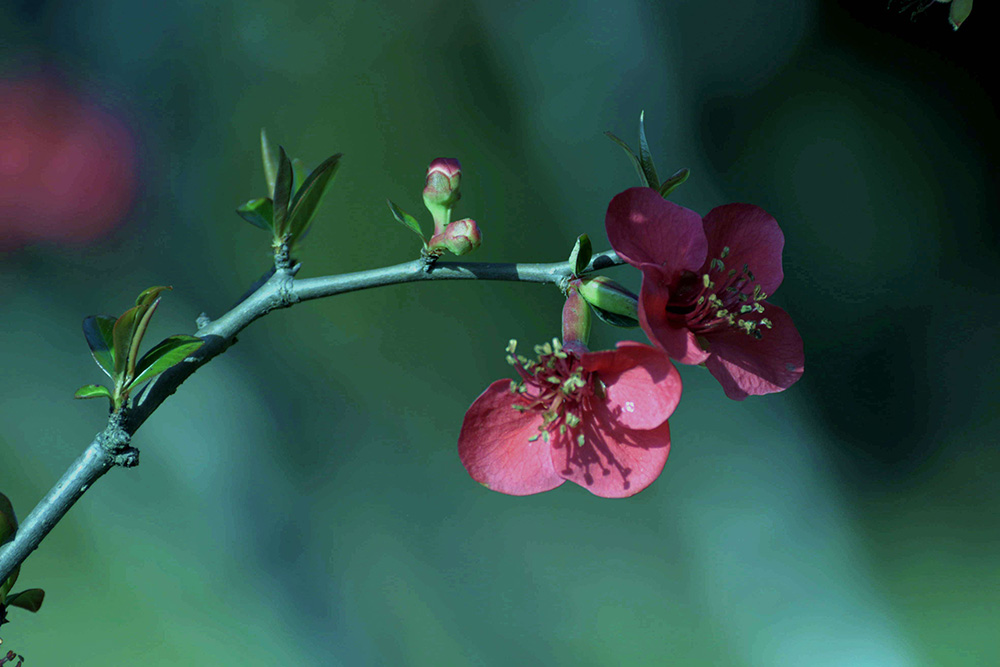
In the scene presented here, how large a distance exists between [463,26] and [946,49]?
94 centimetres

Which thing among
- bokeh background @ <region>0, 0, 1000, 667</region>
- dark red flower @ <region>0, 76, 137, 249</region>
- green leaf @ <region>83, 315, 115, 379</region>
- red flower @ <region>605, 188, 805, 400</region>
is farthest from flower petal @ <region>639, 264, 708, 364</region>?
dark red flower @ <region>0, 76, 137, 249</region>

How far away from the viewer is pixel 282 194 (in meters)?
0.48

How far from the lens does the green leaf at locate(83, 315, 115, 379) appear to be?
0.43 meters

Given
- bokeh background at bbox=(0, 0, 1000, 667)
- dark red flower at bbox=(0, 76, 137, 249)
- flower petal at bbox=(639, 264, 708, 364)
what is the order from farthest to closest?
bokeh background at bbox=(0, 0, 1000, 667) < dark red flower at bbox=(0, 76, 137, 249) < flower petal at bbox=(639, 264, 708, 364)

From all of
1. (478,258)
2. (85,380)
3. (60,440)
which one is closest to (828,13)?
(478,258)

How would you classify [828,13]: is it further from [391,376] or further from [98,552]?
[98,552]

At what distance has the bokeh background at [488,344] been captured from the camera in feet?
4.14

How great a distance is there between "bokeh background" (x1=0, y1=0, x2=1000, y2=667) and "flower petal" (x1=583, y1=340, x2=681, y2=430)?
3.03 ft

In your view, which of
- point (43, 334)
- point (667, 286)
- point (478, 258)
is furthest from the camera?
point (478, 258)

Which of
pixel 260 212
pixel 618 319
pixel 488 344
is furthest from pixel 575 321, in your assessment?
pixel 488 344

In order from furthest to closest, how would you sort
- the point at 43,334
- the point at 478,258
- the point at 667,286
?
1. the point at 478,258
2. the point at 43,334
3. the point at 667,286

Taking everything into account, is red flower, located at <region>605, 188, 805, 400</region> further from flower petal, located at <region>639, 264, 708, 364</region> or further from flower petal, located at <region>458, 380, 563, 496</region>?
flower petal, located at <region>458, 380, 563, 496</region>

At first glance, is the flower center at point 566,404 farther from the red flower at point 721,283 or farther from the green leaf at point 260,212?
the green leaf at point 260,212

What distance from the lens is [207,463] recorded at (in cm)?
138
